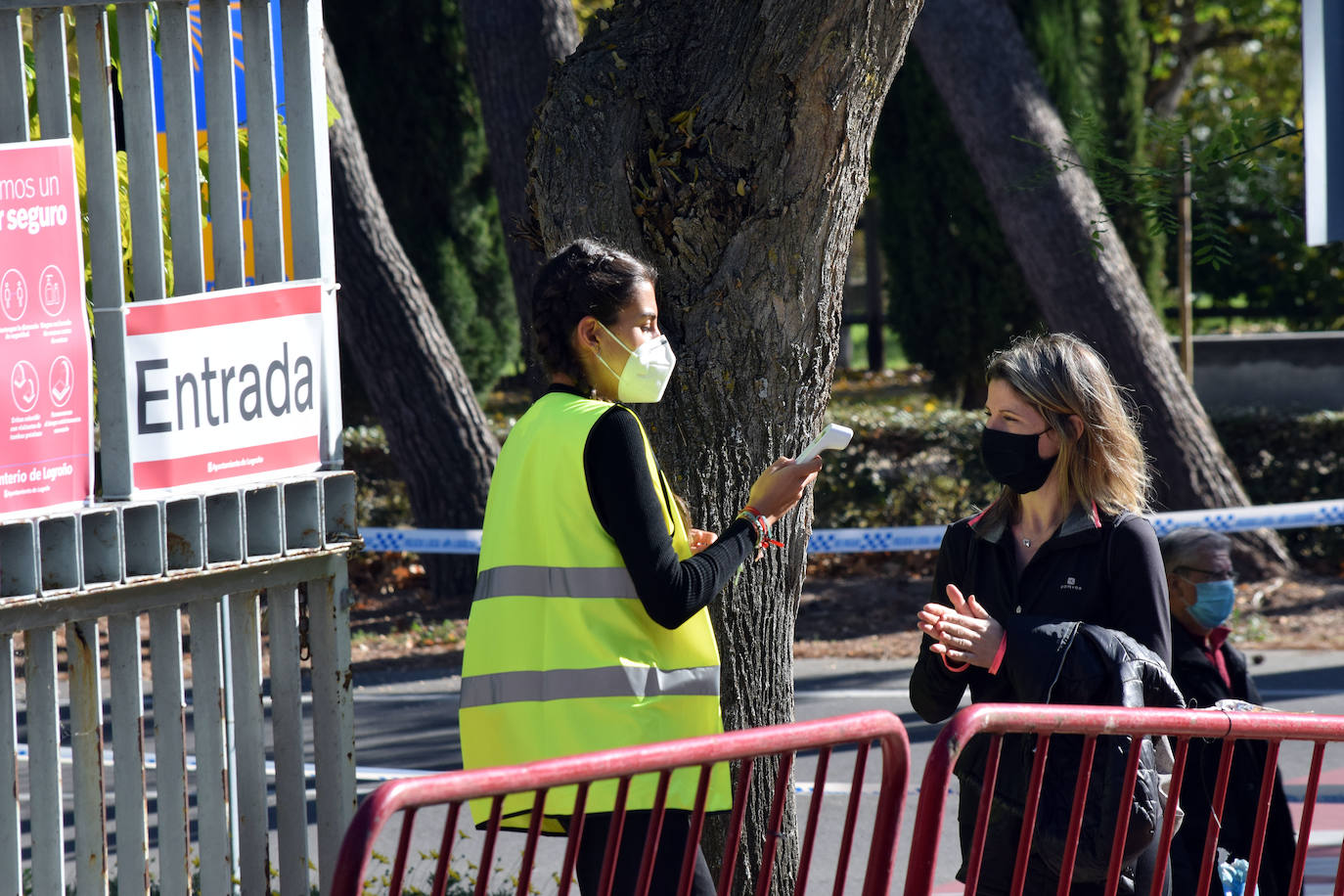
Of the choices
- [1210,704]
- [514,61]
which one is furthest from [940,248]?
[1210,704]

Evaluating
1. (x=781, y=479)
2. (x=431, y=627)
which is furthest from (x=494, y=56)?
(x=781, y=479)

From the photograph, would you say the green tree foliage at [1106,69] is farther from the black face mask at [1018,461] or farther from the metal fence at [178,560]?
the metal fence at [178,560]

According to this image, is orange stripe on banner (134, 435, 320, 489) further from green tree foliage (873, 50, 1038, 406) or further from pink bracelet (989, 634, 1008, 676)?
green tree foliage (873, 50, 1038, 406)

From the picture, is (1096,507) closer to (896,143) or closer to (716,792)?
(716,792)

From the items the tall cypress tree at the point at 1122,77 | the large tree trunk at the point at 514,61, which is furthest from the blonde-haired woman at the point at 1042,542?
the tall cypress tree at the point at 1122,77

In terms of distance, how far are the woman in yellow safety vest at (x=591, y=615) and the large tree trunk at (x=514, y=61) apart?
630 cm

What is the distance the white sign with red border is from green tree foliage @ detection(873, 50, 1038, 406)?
1277cm

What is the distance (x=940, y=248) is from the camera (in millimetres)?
16047

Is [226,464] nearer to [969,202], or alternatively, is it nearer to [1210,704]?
[1210,704]

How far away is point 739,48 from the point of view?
11.2ft

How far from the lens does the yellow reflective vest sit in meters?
2.71

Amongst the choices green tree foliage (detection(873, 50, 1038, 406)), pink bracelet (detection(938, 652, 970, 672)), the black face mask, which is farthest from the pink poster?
green tree foliage (detection(873, 50, 1038, 406))

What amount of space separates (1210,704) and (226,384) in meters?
2.59

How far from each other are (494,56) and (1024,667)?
24.1ft
